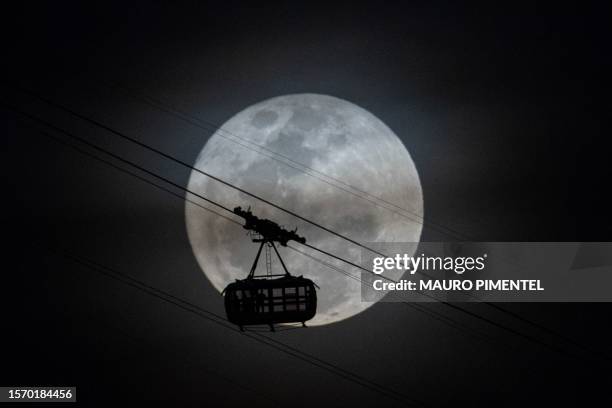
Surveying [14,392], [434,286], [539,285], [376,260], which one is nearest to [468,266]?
[376,260]

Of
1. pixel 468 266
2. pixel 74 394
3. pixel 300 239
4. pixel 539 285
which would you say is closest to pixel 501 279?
pixel 468 266

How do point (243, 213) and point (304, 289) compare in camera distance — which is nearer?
point (243, 213)

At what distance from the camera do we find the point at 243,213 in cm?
3519

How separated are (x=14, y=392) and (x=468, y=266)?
34093 mm

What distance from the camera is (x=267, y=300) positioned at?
37.2 meters

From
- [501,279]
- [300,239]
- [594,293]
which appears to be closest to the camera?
[300,239]

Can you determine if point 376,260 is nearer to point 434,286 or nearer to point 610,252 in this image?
point 434,286

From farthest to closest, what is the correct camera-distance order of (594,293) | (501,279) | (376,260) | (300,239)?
(594,293)
(501,279)
(376,260)
(300,239)

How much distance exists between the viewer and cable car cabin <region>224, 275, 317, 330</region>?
1454 inches

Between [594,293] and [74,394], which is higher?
[594,293]

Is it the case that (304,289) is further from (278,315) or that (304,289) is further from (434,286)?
(434,286)

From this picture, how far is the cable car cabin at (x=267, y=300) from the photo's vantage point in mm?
36938

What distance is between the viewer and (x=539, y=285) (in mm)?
76812

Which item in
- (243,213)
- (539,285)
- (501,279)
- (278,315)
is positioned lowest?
(278,315)
